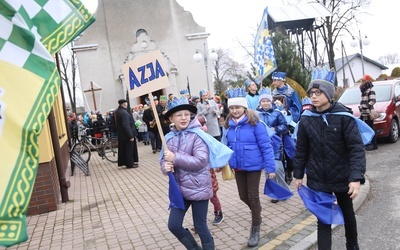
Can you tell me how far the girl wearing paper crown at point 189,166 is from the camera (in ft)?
11.6

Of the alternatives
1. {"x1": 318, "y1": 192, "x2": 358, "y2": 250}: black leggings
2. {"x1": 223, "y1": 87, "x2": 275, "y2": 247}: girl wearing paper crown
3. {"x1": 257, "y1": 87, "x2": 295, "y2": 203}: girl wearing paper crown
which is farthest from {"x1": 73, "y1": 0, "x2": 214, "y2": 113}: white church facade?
{"x1": 318, "y1": 192, "x2": 358, "y2": 250}: black leggings

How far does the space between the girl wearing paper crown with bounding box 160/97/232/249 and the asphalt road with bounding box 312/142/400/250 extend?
161 cm

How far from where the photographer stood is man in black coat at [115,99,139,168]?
10852 mm

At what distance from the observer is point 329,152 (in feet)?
11.1

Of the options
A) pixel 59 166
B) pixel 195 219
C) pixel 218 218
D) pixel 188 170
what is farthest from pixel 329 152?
pixel 59 166

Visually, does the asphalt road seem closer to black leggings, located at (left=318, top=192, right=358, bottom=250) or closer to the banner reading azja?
black leggings, located at (left=318, top=192, right=358, bottom=250)

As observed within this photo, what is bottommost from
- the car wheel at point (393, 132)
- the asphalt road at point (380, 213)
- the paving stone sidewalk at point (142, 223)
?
the asphalt road at point (380, 213)

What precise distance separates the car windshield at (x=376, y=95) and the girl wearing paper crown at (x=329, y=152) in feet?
26.9

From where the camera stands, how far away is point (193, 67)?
27656 mm

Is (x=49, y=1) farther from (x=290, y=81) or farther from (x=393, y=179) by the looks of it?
(x=290, y=81)

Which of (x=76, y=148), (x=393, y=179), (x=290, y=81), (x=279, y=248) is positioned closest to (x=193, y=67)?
(x=290, y=81)

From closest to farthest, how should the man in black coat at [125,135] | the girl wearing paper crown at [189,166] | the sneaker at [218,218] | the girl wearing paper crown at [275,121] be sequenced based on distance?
the girl wearing paper crown at [189,166] → the sneaker at [218,218] → the girl wearing paper crown at [275,121] → the man in black coat at [125,135]

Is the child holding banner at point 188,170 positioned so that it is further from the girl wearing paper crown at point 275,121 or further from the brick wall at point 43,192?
the brick wall at point 43,192

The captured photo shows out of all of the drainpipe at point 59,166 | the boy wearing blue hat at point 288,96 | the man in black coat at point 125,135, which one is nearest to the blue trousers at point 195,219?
the boy wearing blue hat at point 288,96
